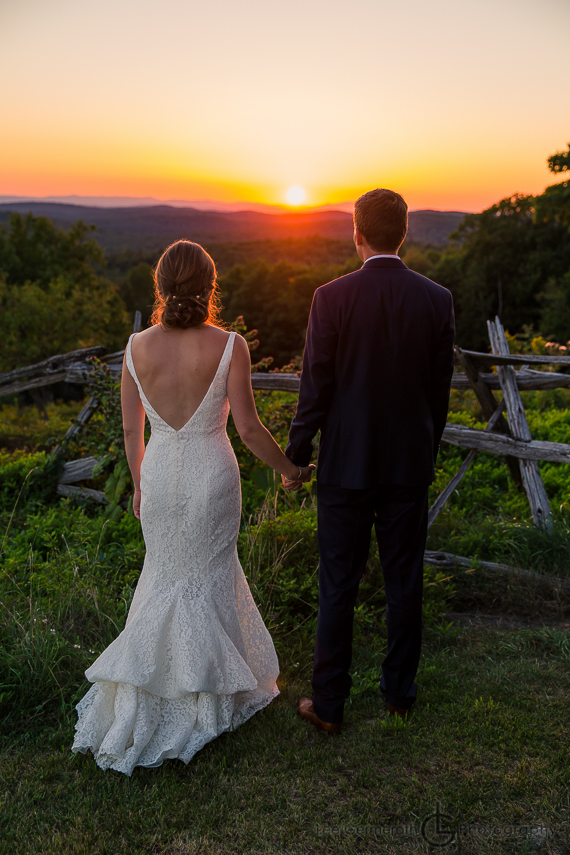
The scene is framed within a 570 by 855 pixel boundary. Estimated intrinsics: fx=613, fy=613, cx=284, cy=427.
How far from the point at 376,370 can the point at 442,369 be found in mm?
368

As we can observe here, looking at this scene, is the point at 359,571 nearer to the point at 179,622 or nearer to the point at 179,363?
the point at 179,622

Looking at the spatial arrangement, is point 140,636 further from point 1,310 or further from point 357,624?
point 1,310

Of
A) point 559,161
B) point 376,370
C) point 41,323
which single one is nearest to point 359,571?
point 376,370

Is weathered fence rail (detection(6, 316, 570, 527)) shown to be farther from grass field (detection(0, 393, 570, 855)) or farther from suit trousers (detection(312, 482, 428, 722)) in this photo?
suit trousers (detection(312, 482, 428, 722))

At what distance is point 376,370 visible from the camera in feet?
8.83

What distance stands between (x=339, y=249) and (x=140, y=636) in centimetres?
6803

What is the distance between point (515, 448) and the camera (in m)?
4.91

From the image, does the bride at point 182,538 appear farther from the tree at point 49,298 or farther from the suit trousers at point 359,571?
the tree at point 49,298

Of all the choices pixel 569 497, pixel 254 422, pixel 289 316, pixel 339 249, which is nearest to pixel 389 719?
pixel 254 422

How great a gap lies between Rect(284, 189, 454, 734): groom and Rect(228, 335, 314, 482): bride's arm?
0.08 m

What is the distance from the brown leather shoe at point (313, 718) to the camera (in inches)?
118

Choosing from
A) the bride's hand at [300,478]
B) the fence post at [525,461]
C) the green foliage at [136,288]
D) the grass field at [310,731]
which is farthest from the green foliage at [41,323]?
the green foliage at [136,288]

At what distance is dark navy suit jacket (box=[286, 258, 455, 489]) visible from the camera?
8.79 ft

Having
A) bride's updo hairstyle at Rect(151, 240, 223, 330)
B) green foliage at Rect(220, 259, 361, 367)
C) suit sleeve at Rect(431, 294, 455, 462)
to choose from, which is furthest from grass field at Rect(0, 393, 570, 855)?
green foliage at Rect(220, 259, 361, 367)
